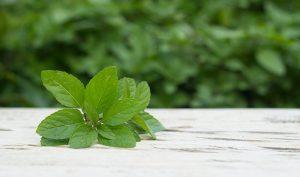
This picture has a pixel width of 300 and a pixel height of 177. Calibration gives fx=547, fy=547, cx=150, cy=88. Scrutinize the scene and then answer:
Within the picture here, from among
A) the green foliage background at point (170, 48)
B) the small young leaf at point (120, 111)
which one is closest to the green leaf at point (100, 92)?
the small young leaf at point (120, 111)

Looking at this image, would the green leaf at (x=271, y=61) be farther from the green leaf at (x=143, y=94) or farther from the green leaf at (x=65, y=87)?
the green leaf at (x=65, y=87)

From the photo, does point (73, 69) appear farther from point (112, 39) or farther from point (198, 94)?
point (198, 94)

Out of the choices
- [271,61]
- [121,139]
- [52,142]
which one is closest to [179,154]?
[121,139]

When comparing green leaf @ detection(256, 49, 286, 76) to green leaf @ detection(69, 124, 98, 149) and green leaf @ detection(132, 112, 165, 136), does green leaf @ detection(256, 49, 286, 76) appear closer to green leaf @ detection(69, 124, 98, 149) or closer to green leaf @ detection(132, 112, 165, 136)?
green leaf @ detection(132, 112, 165, 136)

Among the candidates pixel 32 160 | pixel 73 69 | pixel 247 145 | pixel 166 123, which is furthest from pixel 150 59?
pixel 32 160

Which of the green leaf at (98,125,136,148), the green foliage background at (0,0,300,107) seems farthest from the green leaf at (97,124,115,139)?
the green foliage background at (0,0,300,107)
